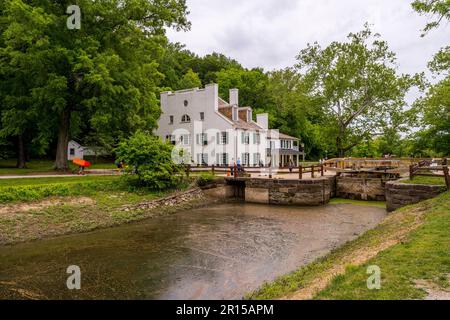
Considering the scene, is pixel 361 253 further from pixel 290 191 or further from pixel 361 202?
pixel 361 202

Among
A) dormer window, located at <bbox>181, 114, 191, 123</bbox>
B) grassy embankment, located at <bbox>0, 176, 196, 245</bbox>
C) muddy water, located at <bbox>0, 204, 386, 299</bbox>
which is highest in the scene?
dormer window, located at <bbox>181, 114, 191, 123</bbox>

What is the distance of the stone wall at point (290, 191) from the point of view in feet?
74.9

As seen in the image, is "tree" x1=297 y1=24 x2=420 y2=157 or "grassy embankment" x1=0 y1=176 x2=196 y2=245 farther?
"tree" x1=297 y1=24 x2=420 y2=157

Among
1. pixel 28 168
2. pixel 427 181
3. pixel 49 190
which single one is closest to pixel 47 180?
pixel 49 190

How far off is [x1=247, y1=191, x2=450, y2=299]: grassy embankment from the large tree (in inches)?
690

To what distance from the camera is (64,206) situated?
16.0m

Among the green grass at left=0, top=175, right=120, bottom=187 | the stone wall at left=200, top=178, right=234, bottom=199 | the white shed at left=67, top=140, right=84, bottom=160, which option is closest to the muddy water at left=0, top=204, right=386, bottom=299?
the green grass at left=0, top=175, right=120, bottom=187

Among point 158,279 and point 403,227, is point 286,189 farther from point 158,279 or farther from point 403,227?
point 158,279

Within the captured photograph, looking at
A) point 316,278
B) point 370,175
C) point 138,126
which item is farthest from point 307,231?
point 138,126

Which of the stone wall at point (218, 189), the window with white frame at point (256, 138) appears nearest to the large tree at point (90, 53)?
the stone wall at point (218, 189)

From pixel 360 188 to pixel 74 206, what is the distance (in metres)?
19.5

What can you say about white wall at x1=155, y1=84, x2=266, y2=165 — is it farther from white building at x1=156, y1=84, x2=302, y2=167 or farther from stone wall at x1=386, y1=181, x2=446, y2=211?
stone wall at x1=386, y1=181, x2=446, y2=211

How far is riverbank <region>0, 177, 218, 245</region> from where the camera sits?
13734 mm

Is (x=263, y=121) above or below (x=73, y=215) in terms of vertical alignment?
above
